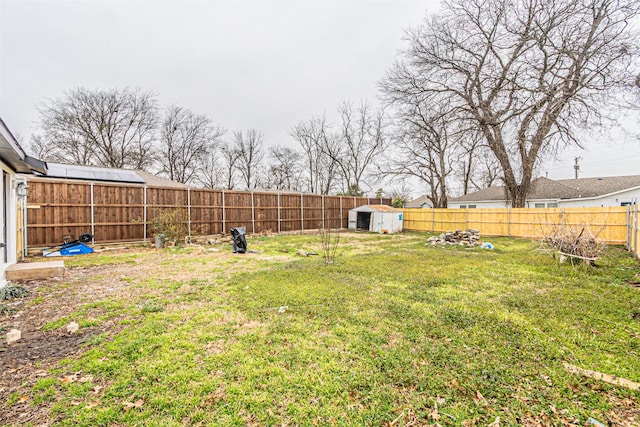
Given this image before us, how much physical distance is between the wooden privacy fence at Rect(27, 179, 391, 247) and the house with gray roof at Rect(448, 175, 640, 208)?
13.7 meters

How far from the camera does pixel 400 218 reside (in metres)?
16.5

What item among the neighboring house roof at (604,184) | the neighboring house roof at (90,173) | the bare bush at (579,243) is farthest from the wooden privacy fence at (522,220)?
the neighboring house roof at (90,173)

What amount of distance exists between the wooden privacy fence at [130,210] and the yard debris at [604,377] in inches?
429

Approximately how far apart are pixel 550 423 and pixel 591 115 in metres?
13.9

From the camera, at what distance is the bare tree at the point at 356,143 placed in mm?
23766

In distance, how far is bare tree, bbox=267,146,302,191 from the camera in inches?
1169

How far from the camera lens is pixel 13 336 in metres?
2.69

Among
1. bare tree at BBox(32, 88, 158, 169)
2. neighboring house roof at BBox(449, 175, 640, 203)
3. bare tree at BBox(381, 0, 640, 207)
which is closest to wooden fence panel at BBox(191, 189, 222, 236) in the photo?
bare tree at BBox(381, 0, 640, 207)

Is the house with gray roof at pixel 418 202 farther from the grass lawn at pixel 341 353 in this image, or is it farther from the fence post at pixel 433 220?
the grass lawn at pixel 341 353

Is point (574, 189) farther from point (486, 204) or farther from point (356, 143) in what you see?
point (356, 143)

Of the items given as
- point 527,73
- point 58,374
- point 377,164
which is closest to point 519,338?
point 58,374

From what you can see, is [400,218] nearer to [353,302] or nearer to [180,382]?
[353,302]

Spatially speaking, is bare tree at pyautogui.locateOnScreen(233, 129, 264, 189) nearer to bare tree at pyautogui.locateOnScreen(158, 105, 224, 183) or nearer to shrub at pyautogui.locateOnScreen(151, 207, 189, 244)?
bare tree at pyautogui.locateOnScreen(158, 105, 224, 183)

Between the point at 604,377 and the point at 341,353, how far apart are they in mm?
2101
